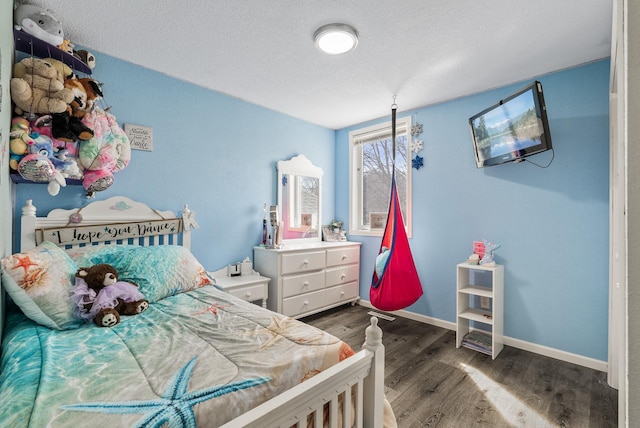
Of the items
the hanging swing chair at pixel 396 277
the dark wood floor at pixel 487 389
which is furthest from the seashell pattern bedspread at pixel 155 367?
the hanging swing chair at pixel 396 277

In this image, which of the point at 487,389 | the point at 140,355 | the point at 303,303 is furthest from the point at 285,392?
the point at 303,303

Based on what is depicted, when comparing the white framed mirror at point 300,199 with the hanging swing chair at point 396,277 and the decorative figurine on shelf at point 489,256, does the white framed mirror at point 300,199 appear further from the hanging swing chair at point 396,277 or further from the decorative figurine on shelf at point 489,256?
the decorative figurine on shelf at point 489,256

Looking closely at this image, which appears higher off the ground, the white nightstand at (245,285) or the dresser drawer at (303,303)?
the white nightstand at (245,285)

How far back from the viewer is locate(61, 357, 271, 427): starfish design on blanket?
800 millimetres

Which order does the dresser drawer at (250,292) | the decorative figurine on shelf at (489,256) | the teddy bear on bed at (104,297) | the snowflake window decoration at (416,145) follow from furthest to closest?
1. the snowflake window decoration at (416,145)
2. the dresser drawer at (250,292)
3. the decorative figurine on shelf at (489,256)
4. the teddy bear on bed at (104,297)

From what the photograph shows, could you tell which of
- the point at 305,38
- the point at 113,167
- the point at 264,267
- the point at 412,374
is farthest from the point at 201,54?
the point at 412,374

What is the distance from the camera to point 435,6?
5.53ft

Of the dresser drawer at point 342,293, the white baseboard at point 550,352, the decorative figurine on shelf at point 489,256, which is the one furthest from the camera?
the dresser drawer at point 342,293

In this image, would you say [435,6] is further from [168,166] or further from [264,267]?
[264,267]

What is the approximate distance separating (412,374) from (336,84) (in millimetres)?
2473

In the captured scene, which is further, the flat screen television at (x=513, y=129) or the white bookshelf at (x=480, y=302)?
the white bookshelf at (x=480, y=302)

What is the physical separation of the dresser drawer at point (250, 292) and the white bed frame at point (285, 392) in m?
0.74

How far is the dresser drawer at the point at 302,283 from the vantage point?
9.75 feet

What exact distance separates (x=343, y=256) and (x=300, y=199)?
0.88 metres
